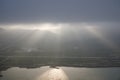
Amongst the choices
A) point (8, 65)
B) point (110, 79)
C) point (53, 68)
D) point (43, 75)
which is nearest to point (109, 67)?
point (110, 79)

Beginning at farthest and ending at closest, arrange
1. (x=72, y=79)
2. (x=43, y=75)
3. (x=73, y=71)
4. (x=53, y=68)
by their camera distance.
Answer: (x=53, y=68), (x=73, y=71), (x=43, y=75), (x=72, y=79)

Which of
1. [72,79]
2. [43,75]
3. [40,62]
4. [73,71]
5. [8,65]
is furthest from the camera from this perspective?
[40,62]

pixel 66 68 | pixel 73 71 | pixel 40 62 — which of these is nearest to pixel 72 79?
pixel 73 71

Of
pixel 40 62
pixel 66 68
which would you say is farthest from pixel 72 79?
pixel 40 62

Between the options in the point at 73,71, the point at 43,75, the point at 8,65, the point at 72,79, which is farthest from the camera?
the point at 8,65

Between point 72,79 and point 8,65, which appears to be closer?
point 72,79

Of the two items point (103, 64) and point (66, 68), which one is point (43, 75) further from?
point (103, 64)

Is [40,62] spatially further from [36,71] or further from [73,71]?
[73,71]

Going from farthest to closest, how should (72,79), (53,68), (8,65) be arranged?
1. (8,65)
2. (53,68)
3. (72,79)

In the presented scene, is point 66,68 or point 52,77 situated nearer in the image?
point 52,77
